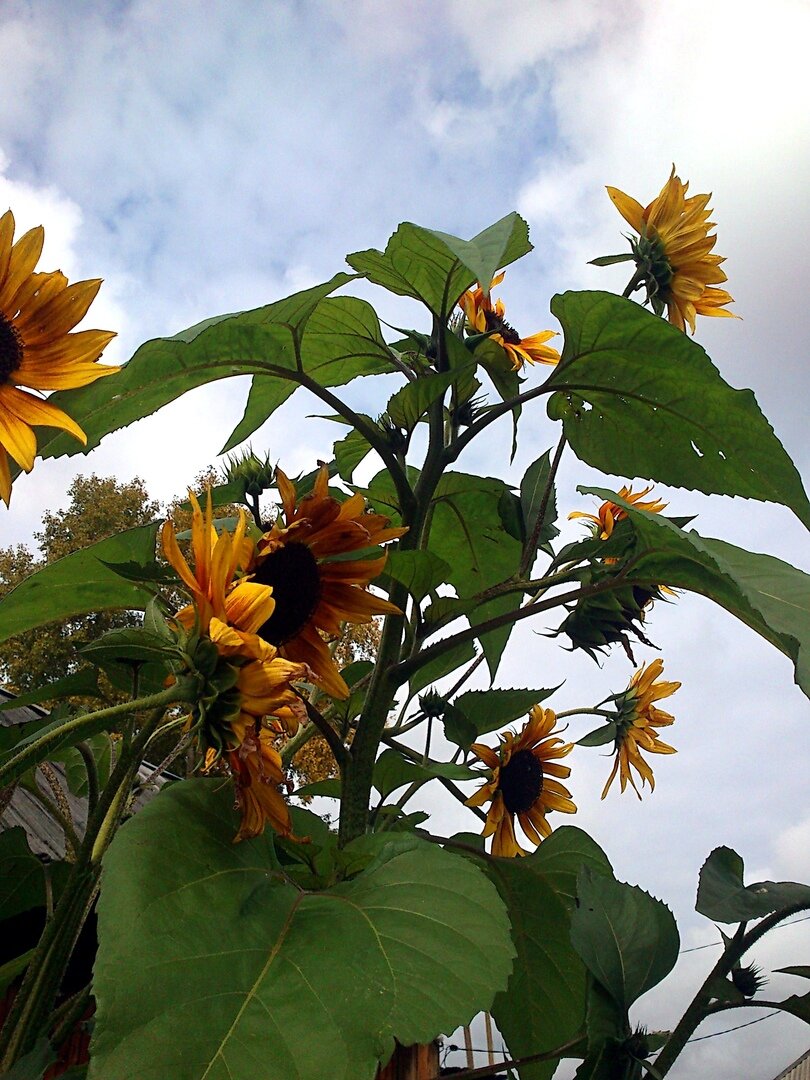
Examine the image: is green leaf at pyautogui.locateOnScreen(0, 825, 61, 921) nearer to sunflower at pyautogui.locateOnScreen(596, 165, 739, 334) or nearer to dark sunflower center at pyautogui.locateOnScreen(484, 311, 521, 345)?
dark sunflower center at pyautogui.locateOnScreen(484, 311, 521, 345)

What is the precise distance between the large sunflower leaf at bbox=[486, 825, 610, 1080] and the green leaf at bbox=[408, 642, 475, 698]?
0.70 ft

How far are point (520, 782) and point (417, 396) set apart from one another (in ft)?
1.70

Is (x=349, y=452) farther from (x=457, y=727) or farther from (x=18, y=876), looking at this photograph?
(x=18, y=876)

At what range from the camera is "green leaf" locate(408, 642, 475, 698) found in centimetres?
87

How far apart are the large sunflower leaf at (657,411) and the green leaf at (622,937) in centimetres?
28

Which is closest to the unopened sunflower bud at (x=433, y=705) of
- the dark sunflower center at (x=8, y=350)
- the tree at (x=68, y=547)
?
the dark sunflower center at (x=8, y=350)

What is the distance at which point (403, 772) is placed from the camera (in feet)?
2.42

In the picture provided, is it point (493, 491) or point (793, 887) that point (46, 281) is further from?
point (793, 887)

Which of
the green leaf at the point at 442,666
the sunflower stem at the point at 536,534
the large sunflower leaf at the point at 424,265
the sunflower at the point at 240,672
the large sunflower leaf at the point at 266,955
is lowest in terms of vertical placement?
the large sunflower leaf at the point at 266,955

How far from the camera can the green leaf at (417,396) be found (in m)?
0.68

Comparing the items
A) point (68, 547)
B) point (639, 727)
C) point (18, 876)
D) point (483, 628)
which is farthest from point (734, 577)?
point (68, 547)

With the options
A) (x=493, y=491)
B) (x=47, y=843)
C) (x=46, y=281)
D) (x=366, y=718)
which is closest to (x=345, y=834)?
(x=366, y=718)

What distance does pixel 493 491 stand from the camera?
0.81m

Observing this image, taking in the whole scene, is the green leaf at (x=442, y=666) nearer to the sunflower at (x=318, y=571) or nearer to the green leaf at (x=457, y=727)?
the green leaf at (x=457, y=727)
